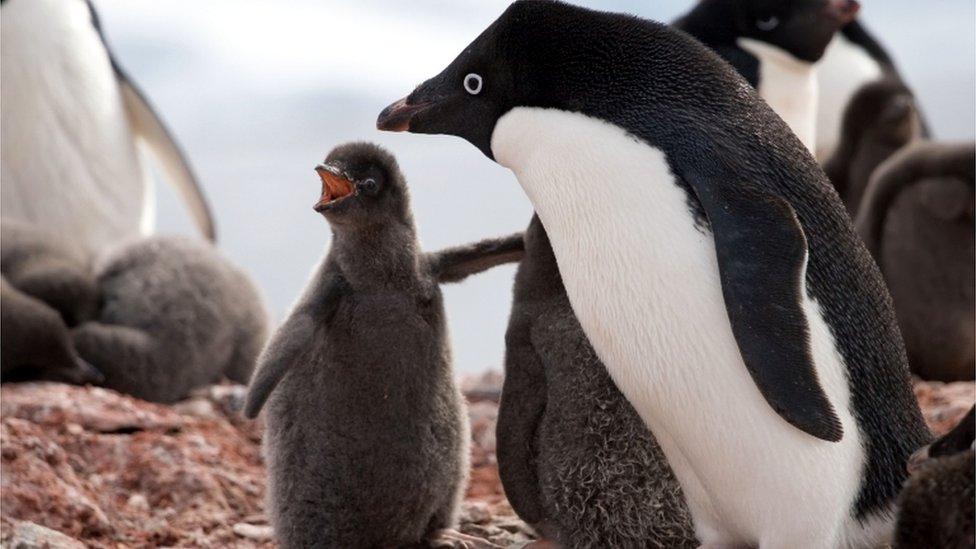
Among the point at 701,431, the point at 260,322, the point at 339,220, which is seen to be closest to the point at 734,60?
the point at 260,322

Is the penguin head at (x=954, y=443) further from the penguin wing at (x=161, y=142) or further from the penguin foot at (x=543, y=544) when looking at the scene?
the penguin wing at (x=161, y=142)

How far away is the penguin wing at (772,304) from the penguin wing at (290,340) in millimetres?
951

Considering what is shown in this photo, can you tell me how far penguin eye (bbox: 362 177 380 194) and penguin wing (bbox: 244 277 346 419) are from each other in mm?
217

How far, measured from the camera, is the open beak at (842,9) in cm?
566

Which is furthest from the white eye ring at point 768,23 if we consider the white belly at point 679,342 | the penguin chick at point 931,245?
the white belly at point 679,342

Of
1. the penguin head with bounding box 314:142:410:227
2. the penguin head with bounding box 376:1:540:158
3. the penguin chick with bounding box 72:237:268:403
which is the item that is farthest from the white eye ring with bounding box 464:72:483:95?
the penguin chick with bounding box 72:237:268:403

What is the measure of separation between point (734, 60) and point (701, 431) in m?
2.82

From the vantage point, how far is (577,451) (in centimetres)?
304

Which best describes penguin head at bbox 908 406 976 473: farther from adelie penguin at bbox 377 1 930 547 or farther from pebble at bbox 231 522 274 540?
pebble at bbox 231 522 274 540

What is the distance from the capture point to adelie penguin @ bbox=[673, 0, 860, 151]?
5.32 metres

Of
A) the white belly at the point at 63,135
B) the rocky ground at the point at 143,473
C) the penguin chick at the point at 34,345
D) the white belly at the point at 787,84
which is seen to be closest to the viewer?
the rocky ground at the point at 143,473

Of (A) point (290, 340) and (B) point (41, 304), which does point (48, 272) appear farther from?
(A) point (290, 340)

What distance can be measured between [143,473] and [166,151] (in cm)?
335

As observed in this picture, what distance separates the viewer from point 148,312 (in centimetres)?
536
